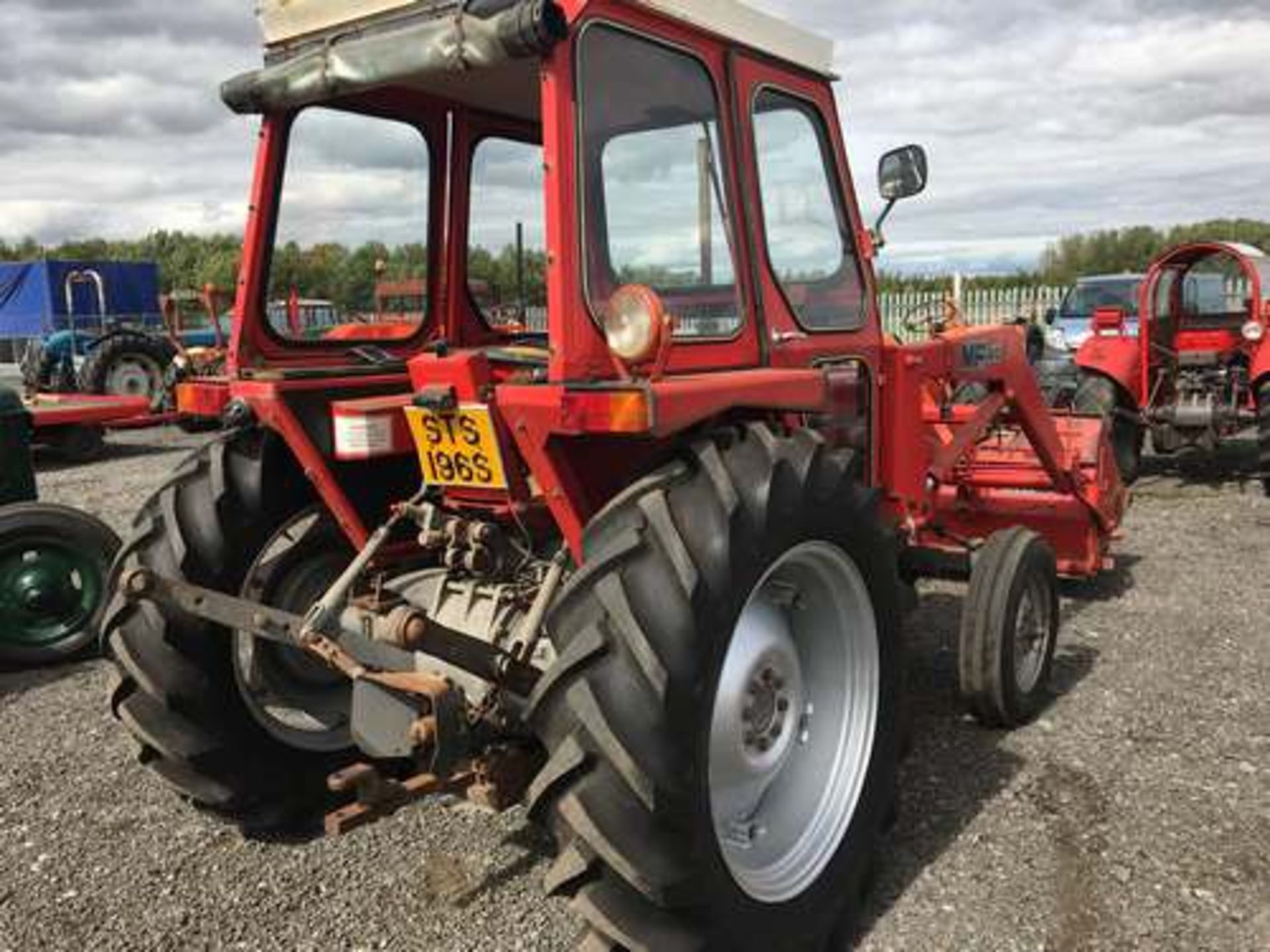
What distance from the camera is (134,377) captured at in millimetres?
14906

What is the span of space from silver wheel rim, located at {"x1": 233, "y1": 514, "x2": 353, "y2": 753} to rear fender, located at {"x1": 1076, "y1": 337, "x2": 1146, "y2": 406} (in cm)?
808

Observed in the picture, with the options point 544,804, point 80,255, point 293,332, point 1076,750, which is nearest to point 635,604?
point 544,804

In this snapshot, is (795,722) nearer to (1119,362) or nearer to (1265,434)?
(1265,434)

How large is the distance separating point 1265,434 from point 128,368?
1324 cm

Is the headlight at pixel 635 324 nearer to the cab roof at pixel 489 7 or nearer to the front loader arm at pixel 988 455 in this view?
the cab roof at pixel 489 7

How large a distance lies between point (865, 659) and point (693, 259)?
1231 millimetres

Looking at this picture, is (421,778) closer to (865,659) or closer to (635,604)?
(635,604)

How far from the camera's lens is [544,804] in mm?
2402

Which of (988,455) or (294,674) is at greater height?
(988,455)

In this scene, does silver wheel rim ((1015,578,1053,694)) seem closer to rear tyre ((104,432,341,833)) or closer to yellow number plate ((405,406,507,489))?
yellow number plate ((405,406,507,489))

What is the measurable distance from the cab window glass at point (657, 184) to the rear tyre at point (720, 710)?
0.52 metres

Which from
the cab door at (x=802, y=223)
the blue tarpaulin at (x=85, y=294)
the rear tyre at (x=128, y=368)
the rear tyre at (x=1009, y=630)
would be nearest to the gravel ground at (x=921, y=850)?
the rear tyre at (x=1009, y=630)

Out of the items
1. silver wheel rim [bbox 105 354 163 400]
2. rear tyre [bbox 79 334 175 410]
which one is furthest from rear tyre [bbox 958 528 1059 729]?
silver wheel rim [bbox 105 354 163 400]

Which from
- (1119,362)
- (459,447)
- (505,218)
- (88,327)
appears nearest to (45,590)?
(505,218)
